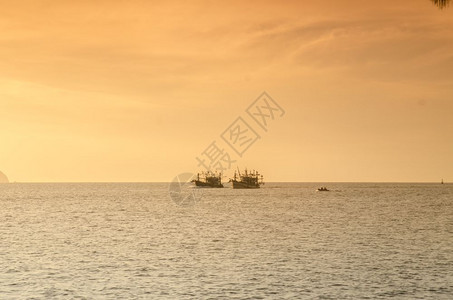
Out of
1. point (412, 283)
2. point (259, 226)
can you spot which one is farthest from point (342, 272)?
point (259, 226)

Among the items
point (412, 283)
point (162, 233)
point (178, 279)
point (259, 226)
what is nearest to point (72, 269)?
point (178, 279)

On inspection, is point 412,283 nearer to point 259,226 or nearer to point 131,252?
point 131,252

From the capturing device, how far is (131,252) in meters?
67.9

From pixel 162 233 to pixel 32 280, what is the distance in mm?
45678

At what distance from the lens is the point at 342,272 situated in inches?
2073

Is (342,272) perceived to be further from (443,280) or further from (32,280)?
(32,280)

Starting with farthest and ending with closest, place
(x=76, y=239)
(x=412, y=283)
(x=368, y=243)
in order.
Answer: (x=76, y=239), (x=368, y=243), (x=412, y=283)

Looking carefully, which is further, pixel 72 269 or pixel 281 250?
pixel 281 250

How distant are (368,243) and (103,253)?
1414 inches

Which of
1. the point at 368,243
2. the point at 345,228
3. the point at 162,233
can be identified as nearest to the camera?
the point at 368,243

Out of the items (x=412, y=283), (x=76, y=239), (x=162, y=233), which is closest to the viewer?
(x=412, y=283)

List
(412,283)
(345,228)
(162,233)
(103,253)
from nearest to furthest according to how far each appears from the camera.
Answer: (412,283) → (103,253) → (162,233) → (345,228)

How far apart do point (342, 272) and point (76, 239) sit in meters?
45.7

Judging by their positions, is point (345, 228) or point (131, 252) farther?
point (345, 228)
